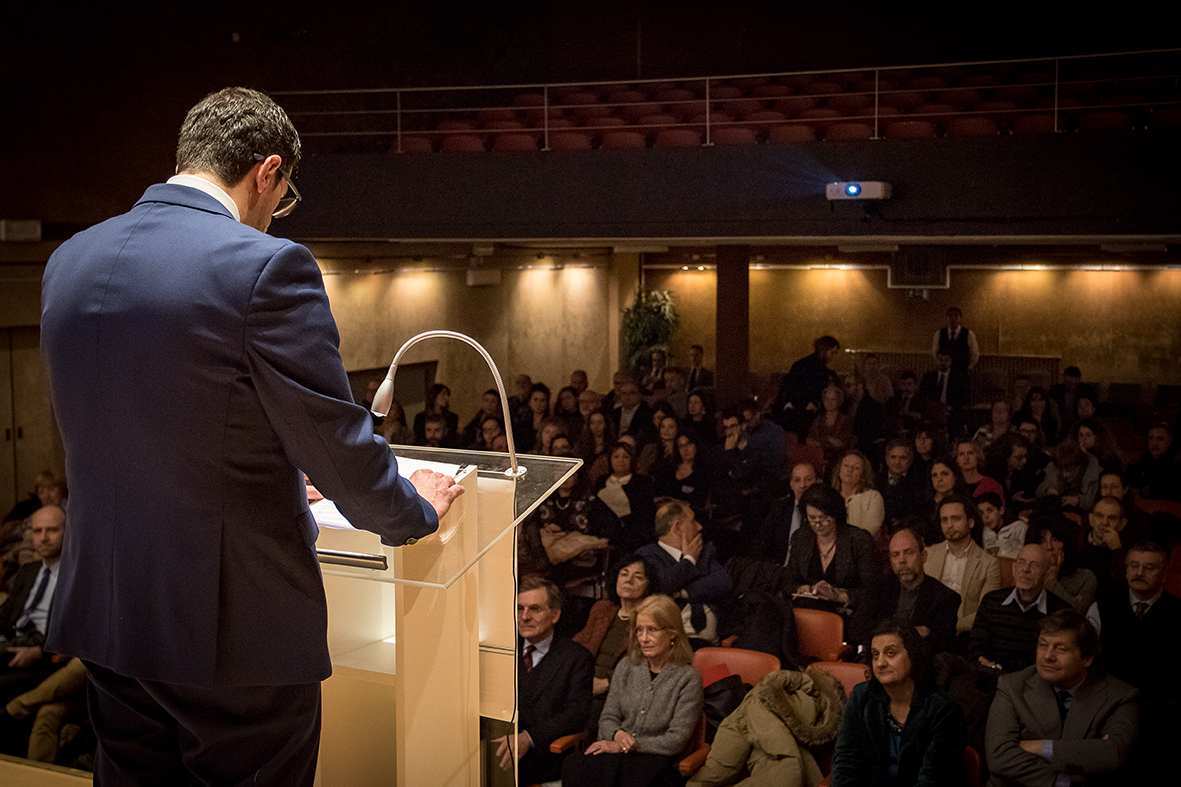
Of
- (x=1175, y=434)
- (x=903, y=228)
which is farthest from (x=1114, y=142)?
(x=1175, y=434)

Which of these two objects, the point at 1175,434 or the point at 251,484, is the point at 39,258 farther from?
the point at 1175,434

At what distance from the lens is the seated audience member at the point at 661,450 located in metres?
5.63

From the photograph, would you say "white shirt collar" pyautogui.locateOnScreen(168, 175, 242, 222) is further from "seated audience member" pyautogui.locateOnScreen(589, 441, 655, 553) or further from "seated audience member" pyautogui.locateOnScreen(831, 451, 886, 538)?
"seated audience member" pyautogui.locateOnScreen(831, 451, 886, 538)

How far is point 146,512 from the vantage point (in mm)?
1035

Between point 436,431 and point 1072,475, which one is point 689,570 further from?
point 436,431

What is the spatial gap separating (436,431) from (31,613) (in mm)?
2783

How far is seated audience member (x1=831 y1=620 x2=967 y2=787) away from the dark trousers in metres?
2.56

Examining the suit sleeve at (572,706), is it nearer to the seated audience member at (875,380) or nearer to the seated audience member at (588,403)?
the seated audience member at (588,403)

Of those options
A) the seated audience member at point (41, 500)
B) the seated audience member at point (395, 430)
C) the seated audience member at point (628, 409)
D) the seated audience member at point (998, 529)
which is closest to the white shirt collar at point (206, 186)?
the seated audience member at point (998, 529)

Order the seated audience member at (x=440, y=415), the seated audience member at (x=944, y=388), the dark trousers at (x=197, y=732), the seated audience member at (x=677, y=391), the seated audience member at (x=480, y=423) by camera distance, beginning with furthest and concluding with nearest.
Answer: the seated audience member at (x=677, y=391), the seated audience member at (x=944, y=388), the seated audience member at (x=440, y=415), the seated audience member at (x=480, y=423), the dark trousers at (x=197, y=732)

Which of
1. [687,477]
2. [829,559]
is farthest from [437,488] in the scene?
[687,477]

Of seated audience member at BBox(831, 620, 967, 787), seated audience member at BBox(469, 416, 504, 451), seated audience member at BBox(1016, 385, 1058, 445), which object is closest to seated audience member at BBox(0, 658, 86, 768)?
seated audience member at BBox(469, 416, 504, 451)

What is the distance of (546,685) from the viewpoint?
147 inches

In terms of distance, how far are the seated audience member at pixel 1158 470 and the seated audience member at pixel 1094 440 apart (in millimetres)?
122
